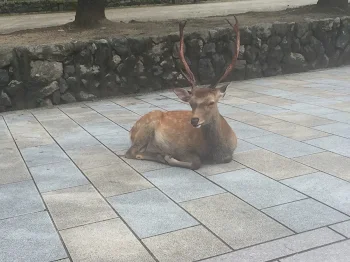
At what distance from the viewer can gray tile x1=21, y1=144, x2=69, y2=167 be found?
5730mm

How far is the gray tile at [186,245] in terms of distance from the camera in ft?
11.3

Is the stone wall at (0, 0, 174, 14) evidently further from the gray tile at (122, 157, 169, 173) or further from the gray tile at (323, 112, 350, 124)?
the gray tile at (122, 157, 169, 173)

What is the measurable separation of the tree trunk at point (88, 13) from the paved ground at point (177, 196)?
4.40 meters

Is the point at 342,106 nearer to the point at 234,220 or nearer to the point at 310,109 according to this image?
the point at 310,109

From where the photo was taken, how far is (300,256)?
3.38 meters

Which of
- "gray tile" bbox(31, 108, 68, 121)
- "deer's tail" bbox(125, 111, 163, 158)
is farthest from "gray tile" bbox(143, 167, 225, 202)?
"gray tile" bbox(31, 108, 68, 121)

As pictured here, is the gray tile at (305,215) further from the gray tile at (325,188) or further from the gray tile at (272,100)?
the gray tile at (272,100)

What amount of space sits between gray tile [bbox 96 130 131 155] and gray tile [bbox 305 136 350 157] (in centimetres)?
221

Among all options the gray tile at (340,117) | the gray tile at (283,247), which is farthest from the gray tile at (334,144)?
the gray tile at (283,247)

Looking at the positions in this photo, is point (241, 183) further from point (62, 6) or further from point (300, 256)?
point (62, 6)

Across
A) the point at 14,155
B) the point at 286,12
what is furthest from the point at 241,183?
the point at 286,12

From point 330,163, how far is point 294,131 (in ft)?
4.57

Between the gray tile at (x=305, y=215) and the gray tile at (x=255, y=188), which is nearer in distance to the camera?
the gray tile at (x=305, y=215)

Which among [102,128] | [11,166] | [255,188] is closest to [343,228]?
[255,188]
